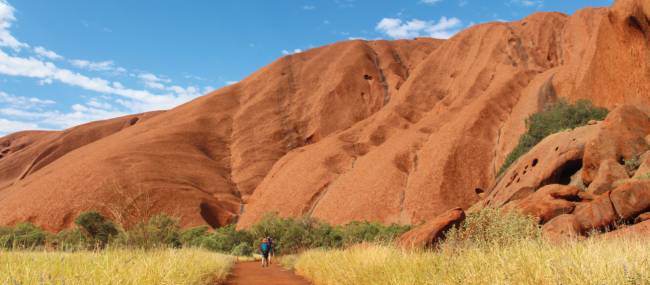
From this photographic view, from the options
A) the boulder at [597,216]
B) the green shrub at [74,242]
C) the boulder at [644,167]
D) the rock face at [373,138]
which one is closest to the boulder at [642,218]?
the boulder at [597,216]

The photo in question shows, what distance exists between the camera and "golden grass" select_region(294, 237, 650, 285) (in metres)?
4.74

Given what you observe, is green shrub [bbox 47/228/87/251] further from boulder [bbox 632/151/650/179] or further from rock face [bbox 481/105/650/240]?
boulder [bbox 632/151/650/179]

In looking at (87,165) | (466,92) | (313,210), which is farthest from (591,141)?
(87,165)

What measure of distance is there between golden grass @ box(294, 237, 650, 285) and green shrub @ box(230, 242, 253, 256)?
2937 cm

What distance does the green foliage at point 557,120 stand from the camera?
126ft

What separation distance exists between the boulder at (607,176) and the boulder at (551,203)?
279 centimetres

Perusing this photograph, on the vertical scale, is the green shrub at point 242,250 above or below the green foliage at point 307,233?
below

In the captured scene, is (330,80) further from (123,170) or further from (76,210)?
(76,210)

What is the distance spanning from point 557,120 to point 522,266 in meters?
39.9

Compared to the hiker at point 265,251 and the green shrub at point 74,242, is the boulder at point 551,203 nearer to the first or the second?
the hiker at point 265,251

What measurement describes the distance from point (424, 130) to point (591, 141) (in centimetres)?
3516

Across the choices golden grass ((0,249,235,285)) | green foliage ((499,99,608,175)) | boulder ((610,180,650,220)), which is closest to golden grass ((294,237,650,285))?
golden grass ((0,249,235,285))

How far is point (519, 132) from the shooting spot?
52.6m

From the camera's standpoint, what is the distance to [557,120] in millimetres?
41344
